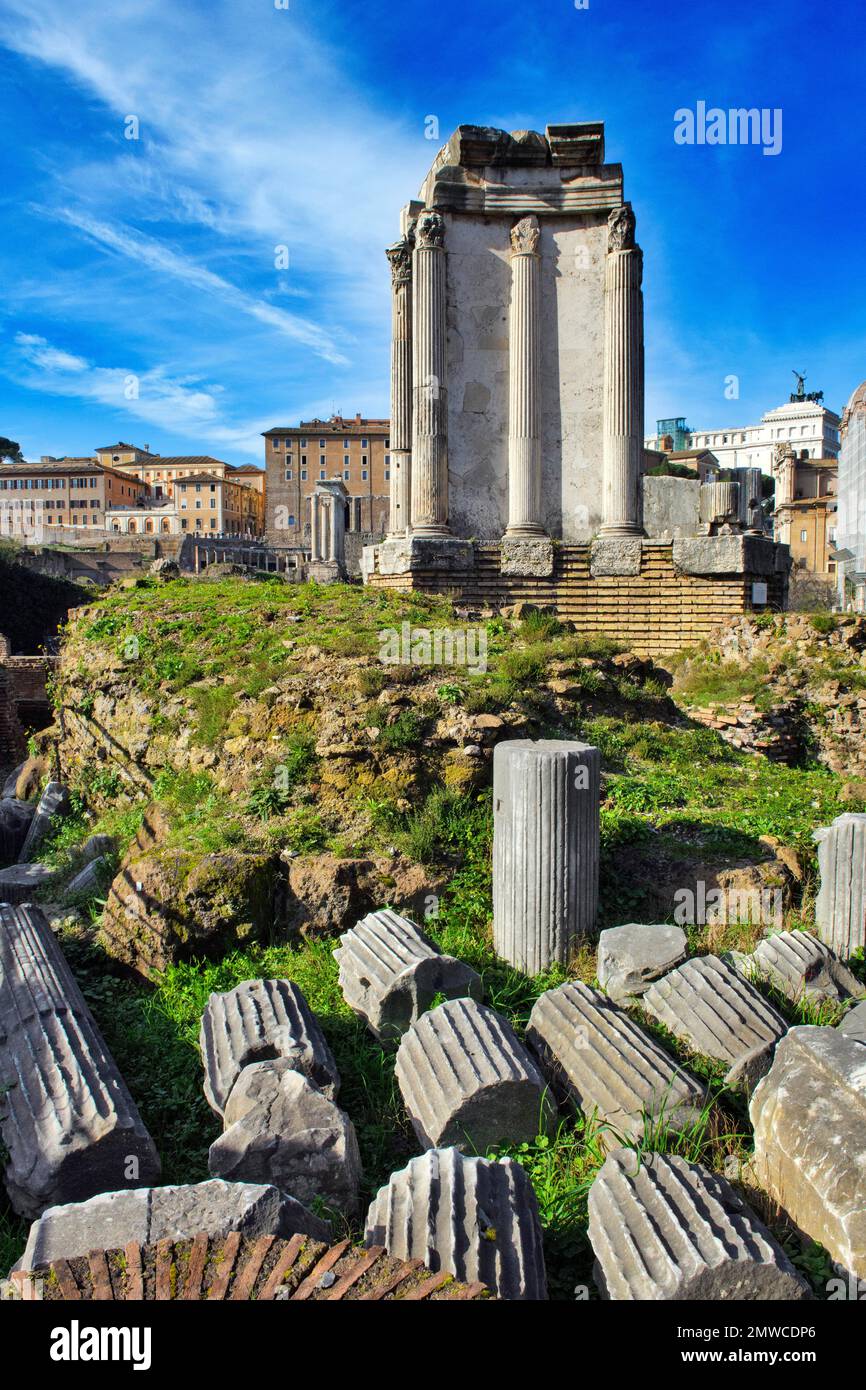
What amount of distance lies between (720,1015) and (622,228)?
41.2ft

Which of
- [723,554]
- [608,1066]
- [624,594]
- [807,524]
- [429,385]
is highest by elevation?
[807,524]

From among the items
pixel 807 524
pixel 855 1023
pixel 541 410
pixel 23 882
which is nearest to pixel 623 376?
pixel 541 410

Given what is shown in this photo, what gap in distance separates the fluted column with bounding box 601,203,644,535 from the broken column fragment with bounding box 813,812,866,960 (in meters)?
8.60

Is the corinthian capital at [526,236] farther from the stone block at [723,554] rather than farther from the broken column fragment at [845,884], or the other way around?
the broken column fragment at [845,884]

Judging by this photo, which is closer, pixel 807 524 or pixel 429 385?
pixel 429 385

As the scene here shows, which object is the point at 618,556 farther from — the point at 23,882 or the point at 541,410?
the point at 23,882

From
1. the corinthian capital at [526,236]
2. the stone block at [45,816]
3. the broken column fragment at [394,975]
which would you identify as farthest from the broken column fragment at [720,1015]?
the corinthian capital at [526,236]

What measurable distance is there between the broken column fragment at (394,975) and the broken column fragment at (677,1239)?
157 centimetres

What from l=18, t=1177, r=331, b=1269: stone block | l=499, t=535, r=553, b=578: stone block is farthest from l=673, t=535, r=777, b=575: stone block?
l=18, t=1177, r=331, b=1269: stone block

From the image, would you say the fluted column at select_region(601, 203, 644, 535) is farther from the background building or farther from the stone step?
the background building

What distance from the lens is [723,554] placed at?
1281cm

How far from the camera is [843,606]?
95.8ft
